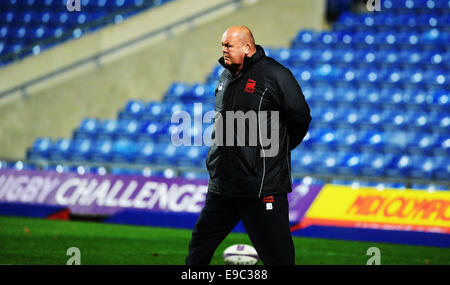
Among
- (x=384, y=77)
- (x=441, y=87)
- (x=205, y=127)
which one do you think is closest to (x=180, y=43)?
(x=205, y=127)

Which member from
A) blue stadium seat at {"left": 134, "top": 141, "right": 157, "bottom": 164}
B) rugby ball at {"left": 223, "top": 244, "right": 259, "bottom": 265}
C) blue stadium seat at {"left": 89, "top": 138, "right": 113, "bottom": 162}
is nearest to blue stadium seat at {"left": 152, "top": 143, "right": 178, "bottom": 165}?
blue stadium seat at {"left": 134, "top": 141, "right": 157, "bottom": 164}

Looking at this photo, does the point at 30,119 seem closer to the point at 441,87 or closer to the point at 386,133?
the point at 386,133

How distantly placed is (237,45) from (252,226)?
1142mm

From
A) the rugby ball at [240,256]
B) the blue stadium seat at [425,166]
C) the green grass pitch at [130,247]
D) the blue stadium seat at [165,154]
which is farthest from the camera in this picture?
the blue stadium seat at [165,154]

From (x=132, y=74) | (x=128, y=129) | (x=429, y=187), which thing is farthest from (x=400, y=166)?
(x=132, y=74)

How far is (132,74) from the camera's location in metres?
17.8

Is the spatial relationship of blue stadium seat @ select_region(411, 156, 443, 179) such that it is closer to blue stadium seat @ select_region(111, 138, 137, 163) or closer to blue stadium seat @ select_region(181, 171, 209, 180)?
blue stadium seat @ select_region(181, 171, 209, 180)

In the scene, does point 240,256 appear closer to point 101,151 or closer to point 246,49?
point 246,49

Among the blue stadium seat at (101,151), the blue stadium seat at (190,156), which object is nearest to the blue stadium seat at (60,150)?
the blue stadium seat at (101,151)

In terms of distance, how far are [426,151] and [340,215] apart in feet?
10.6

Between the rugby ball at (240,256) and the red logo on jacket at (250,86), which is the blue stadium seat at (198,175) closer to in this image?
the rugby ball at (240,256)

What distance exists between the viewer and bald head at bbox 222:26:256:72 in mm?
5238

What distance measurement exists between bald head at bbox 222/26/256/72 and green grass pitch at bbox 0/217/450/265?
3.79m

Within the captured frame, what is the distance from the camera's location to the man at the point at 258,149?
5160mm
